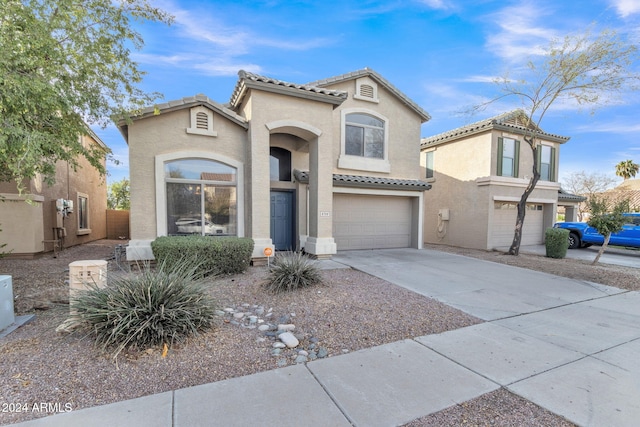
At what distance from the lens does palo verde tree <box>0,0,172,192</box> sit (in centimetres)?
419

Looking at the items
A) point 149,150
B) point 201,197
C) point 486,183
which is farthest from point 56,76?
point 486,183

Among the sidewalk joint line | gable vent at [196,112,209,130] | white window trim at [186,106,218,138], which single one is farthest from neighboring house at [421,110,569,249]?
the sidewalk joint line

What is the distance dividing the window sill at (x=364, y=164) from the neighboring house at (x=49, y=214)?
7.70m

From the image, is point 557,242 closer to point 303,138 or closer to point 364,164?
point 364,164

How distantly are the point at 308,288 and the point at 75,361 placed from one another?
3.58 m

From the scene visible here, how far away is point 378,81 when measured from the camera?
461 inches

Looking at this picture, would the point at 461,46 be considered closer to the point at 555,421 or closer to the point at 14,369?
the point at 555,421

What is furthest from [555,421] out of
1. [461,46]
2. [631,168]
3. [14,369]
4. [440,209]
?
[631,168]

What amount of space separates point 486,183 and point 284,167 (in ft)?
30.4

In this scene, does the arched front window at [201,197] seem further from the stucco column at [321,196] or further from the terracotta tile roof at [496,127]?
the terracotta tile roof at [496,127]

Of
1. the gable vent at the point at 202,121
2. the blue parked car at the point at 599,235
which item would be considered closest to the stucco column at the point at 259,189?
the gable vent at the point at 202,121

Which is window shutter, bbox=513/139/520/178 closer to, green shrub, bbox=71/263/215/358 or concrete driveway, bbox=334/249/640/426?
concrete driveway, bbox=334/249/640/426

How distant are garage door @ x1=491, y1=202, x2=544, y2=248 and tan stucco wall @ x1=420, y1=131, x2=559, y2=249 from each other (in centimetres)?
45

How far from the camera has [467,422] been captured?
95.0 inches
